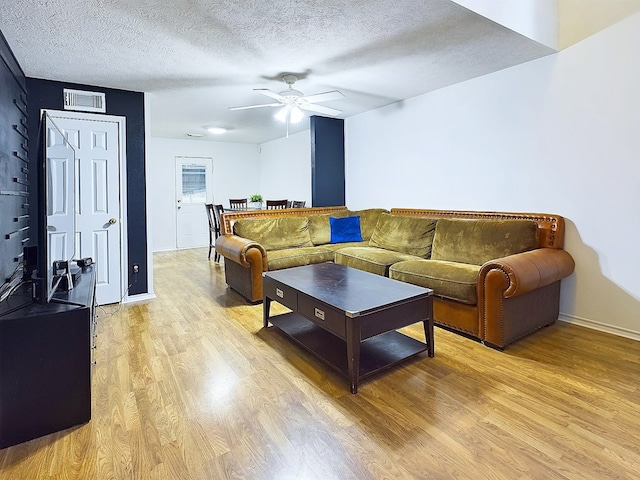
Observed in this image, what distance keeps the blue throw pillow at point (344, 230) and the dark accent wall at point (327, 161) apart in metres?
0.72

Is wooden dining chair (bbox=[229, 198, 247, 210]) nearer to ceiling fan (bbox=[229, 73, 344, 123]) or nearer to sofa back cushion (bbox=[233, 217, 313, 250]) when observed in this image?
sofa back cushion (bbox=[233, 217, 313, 250])

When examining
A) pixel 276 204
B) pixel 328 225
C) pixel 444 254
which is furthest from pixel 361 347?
pixel 276 204

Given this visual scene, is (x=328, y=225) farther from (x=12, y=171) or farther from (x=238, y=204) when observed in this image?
(x=12, y=171)

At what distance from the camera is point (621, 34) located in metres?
2.78

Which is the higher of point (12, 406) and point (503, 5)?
point (503, 5)

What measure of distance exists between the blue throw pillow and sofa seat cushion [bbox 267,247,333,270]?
1.42ft

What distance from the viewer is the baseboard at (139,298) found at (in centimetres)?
391

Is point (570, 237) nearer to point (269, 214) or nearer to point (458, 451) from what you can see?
point (458, 451)

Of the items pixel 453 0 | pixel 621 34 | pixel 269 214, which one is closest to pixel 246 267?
pixel 269 214

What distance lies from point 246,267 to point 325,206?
212 cm

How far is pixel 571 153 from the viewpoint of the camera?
3.09 meters

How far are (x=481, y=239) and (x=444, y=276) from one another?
0.65 metres

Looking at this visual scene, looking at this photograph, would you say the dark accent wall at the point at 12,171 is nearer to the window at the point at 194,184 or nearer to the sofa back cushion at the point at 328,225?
the sofa back cushion at the point at 328,225

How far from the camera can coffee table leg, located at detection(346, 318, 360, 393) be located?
6.77ft
